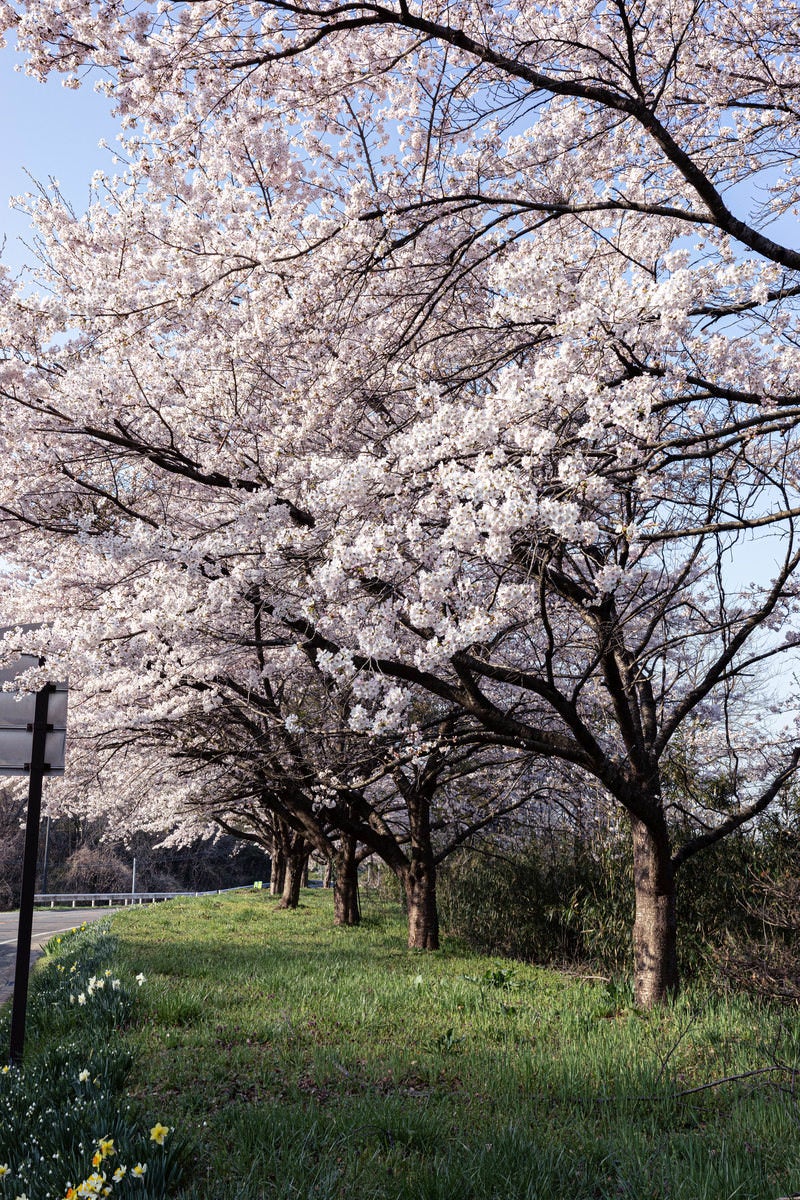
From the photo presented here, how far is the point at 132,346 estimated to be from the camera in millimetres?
6387

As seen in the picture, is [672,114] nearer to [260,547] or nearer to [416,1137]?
[260,547]

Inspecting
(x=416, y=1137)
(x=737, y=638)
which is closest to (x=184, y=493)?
(x=737, y=638)

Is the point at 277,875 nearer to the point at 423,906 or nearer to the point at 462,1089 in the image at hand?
the point at 423,906

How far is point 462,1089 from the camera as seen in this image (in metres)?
4.73

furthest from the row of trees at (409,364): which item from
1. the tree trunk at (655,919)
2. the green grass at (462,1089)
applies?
the green grass at (462,1089)

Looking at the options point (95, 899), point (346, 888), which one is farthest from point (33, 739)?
point (95, 899)

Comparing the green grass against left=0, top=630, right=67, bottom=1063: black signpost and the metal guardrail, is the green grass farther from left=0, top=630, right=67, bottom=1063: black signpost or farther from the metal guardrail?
the metal guardrail

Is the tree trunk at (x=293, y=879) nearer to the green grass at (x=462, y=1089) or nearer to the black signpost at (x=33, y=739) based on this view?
the green grass at (x=462, y=1089)

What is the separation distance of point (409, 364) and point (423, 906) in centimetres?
851

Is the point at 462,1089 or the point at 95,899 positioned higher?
the point at 462,1089

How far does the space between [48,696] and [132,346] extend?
2723 millimetres

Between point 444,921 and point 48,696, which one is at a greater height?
point 48,696

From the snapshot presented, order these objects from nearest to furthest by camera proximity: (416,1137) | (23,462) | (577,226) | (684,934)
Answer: (416,1137) → (23,462) → (577,226) → (684,934)

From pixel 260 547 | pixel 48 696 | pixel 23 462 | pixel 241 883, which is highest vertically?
pixel 23 462
